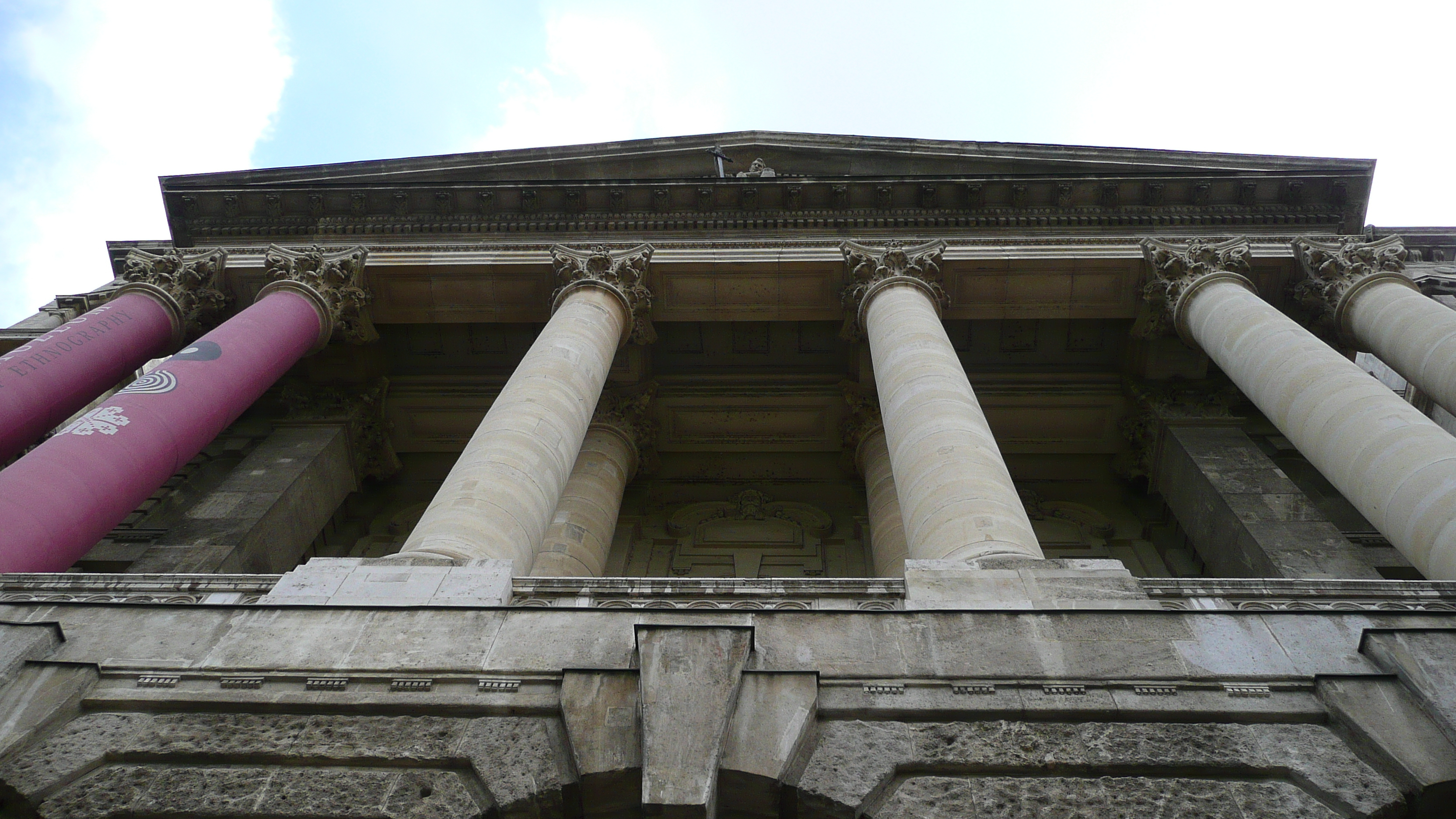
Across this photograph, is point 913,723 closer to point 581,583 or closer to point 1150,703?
point 1150,703

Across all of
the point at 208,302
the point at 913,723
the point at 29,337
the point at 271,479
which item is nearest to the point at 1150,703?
the point at 913,723

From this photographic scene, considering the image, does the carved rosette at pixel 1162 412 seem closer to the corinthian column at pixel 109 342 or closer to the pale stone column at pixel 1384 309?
the pale stone column at pixel 1384 309

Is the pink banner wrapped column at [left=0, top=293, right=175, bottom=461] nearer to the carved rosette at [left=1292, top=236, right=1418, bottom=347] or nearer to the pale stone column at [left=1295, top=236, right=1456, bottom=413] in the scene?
the pale stone column at [left=1295, top=236, right=1456, bottom=413]

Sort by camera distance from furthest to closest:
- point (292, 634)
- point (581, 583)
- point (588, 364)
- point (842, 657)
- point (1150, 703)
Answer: point (588, 364) → point (581, 583) → point (292, 634) → point (842, 657) → point (1150, 703)

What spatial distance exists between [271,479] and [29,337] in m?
6.36

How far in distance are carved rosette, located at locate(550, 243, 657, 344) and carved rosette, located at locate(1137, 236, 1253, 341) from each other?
32.8ft

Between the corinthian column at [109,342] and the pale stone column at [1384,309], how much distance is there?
67.1ft

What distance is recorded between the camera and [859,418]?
19.6m

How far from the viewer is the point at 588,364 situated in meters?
15.0

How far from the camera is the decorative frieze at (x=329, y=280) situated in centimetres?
1811

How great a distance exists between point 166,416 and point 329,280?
6038 mm

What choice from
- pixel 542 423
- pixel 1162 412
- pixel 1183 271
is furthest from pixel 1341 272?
pixel 542 423

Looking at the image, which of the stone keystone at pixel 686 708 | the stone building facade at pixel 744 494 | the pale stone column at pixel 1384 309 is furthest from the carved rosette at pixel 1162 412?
the stone keystone at pixel 686 708

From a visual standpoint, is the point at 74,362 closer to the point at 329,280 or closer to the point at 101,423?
the point at 101,423
